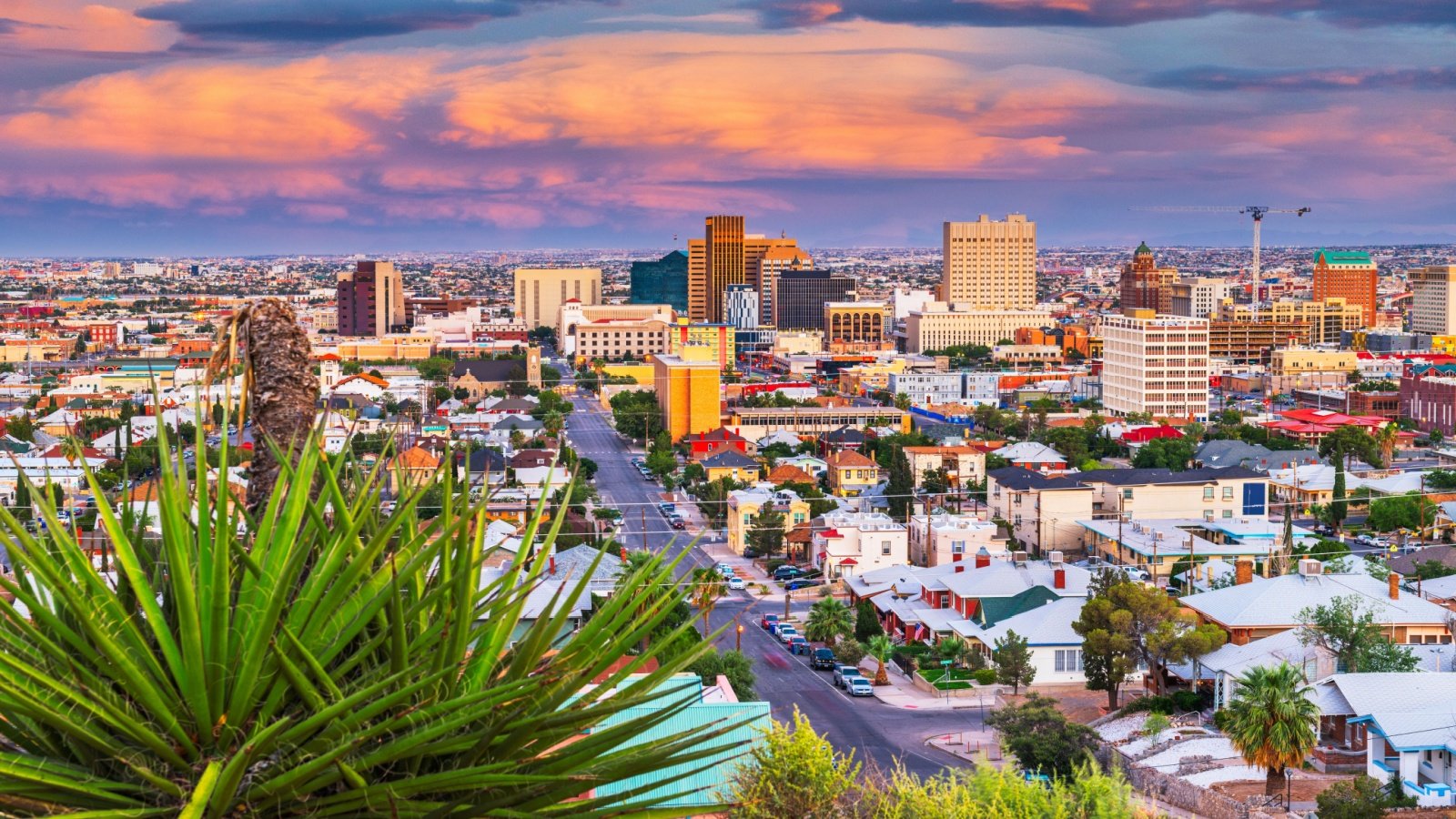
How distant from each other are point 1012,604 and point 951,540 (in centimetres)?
822

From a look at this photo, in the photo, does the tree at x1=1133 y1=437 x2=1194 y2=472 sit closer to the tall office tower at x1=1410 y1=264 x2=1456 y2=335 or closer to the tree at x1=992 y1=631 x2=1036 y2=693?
the tree at x1=992 y1=631 x2=1036 y2=693

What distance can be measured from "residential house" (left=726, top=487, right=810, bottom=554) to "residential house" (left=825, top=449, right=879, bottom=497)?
6.89 m

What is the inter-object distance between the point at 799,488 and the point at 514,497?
8870 mm

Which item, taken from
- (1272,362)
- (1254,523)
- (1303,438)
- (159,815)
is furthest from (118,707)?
(1272,362)

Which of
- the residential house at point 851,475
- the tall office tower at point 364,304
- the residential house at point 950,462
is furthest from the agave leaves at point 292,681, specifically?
the tall office tower at point 364,304

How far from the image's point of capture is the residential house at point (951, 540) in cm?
3762

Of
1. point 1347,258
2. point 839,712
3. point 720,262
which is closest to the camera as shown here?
point 839,712

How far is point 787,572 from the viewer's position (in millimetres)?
37656

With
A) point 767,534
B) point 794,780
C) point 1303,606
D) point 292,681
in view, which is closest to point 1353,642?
point 1303,606

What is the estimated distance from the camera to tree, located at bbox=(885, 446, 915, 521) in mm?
46166

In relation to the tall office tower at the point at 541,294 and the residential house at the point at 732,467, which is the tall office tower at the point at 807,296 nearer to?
the tall office tower at the point at 541,294

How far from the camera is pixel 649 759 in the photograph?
4.43 metres

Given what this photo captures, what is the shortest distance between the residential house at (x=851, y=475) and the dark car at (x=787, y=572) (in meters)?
13.1

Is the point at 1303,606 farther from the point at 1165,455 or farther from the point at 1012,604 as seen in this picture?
the point at 1165,455
